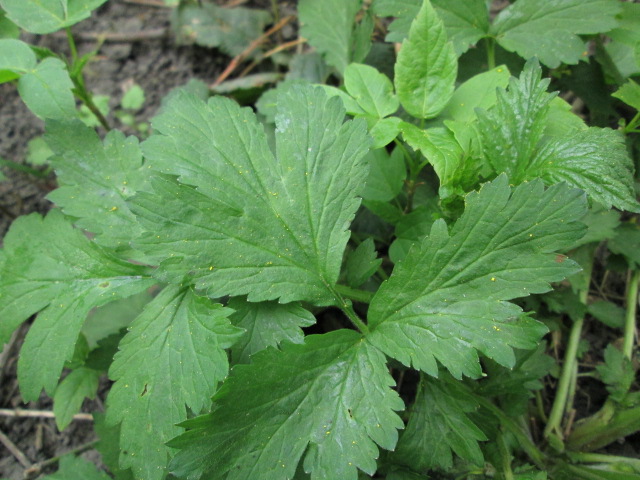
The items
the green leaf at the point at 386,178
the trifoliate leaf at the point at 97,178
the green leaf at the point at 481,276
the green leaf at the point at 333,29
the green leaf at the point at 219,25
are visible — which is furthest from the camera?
the green leaf at the point at 219,25

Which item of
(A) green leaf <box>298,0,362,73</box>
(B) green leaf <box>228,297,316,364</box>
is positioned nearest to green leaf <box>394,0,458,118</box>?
(A) green leaf <box>298,0,362,73</box>

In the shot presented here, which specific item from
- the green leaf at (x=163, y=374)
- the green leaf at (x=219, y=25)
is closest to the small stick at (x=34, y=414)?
the green leaf at (x=163, y=374)

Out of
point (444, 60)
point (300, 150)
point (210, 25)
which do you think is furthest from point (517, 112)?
point (210, 25)

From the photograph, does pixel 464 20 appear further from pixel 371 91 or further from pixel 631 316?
pixel 631 316

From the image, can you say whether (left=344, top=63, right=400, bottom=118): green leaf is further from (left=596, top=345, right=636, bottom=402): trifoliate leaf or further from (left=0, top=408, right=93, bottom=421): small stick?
(left=0, top=408, right=93, bottom=421): small stick

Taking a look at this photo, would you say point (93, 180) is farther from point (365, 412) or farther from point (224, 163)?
point (365, 412)

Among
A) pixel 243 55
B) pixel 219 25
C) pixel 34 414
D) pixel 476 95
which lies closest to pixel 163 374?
pixel 34 414

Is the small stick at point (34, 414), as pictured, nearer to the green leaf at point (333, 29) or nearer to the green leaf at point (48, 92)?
the green leaf at point (48, 92)
